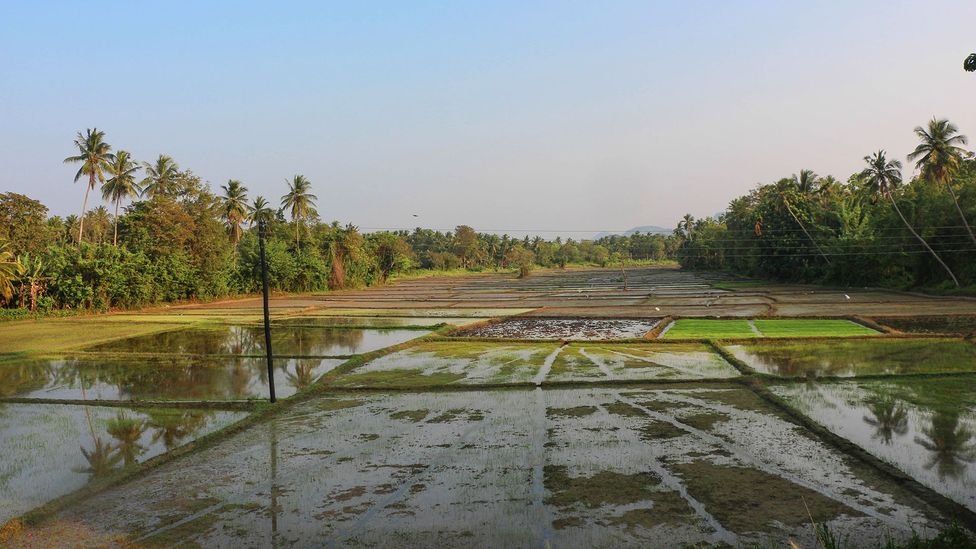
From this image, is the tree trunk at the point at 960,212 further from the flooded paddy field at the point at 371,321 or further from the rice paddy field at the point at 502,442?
the flooded paddy field at the point at 371,321

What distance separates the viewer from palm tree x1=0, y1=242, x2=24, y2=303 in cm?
3158

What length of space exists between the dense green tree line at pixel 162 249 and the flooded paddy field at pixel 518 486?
27.7 ft

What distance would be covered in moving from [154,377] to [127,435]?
266 inches

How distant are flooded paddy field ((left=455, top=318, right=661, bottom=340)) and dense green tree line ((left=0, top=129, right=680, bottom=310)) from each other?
1276 centimetres

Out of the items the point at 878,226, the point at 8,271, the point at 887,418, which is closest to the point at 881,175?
the point at 878,226

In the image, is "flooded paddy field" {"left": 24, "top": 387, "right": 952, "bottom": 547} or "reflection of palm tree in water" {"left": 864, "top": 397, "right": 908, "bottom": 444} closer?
"flooded paddy field" {"left": 24, "top": 387, "right": 952, "bottom": 547}

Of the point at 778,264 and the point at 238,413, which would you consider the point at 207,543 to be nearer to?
the point at 238,413

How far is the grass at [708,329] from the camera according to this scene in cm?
2345

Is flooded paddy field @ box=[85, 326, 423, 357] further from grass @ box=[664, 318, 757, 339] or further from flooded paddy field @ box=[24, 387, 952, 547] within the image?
grass @ box=[664, 318, 757, 339]

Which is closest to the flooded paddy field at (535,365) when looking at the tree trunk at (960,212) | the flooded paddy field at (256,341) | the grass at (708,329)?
the grass at (708,329)

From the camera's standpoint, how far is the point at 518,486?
333 inches

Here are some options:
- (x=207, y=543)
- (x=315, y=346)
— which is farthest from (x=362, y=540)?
(x=315, y=346)

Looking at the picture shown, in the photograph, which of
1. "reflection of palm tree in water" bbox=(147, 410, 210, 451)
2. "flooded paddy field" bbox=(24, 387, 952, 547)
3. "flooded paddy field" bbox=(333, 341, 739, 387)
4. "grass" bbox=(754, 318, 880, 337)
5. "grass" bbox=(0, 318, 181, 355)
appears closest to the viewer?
"flooded paddy field" bbox=(24, 387, 952, 547)

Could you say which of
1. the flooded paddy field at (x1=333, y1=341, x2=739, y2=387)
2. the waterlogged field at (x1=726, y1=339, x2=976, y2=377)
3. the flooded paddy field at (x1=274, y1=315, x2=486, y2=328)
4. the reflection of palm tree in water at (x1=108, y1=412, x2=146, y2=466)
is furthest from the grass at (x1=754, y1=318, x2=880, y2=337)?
the reflection of palm tree in water at (x1=108, y1=412, x2=146, y2=466)
